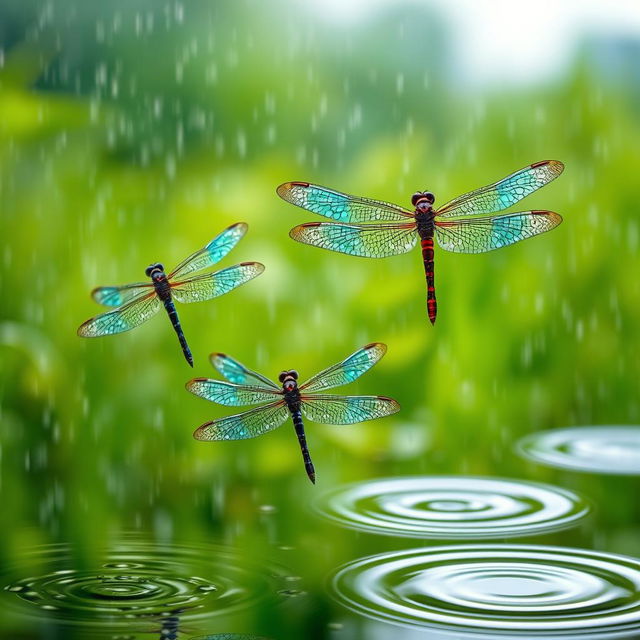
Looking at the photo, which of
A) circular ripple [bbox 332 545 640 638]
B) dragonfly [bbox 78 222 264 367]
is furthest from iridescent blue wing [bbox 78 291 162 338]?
circular ripple [bbox 332 545 640 638]

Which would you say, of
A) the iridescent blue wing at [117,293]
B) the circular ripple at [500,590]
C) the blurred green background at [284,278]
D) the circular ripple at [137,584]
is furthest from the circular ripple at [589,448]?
the iridescent blue wing at [117,293]

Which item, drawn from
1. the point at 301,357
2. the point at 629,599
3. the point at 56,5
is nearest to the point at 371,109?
the point at 56,5

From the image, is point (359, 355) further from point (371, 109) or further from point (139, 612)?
point (371, 109)

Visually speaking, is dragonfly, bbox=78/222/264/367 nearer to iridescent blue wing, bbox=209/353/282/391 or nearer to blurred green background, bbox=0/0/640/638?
iridescent blue wing, bbox=209/353/282/391

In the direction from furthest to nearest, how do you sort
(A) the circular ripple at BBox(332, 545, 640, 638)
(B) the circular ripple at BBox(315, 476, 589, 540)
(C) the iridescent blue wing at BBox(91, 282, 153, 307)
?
1. (B) the circular ripple at BBox(315, 476, 589, 540)
2. (A) the circular ripple at BBox(332, 545, 640, 638)
3. (C) the iridescent blue wing at BBox(91, 282, 153, 307)

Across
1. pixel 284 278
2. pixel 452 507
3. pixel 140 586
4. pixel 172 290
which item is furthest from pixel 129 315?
pixel 284 278

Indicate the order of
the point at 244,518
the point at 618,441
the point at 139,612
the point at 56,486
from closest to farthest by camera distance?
the point at 139,612 < the point at 244,518 < the point at 56,486 < the point at 618,441
